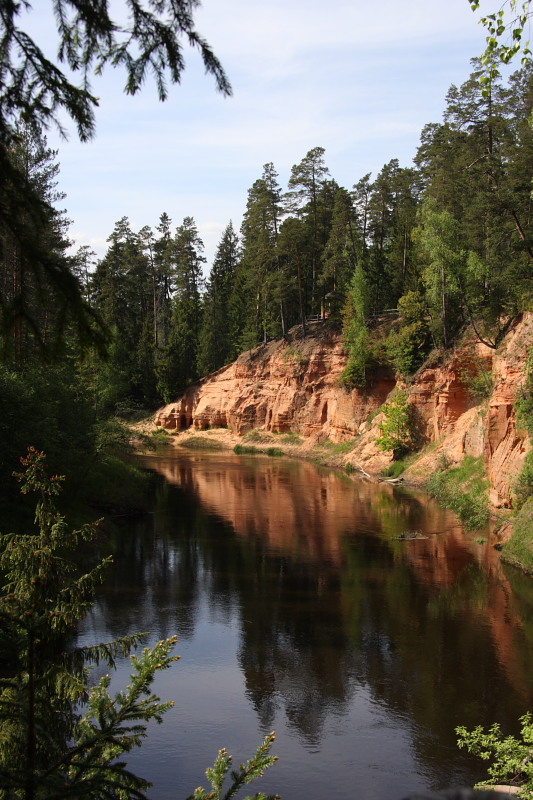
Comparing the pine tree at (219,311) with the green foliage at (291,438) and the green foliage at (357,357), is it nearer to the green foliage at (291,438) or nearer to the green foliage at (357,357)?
the green foliage at (291,438)

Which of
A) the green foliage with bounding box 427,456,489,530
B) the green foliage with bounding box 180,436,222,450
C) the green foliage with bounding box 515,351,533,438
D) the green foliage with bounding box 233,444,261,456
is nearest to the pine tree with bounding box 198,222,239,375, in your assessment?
the green foliage with bounding box 180,436,222,450

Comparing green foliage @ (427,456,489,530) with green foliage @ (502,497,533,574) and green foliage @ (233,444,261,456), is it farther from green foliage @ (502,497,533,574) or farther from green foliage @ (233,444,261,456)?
green foliage @ (233,444,261,456)

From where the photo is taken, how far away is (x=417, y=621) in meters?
21.4

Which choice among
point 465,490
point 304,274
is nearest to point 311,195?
Answer: point 304,274

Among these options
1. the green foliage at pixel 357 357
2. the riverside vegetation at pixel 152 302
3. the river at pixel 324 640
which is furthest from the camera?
the green foliage at pixel 357 357

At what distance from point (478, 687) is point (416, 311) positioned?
37.9 m

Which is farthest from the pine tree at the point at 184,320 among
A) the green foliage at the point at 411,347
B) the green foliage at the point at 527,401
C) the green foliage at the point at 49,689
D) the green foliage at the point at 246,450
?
the green foliage at the point at 49,689

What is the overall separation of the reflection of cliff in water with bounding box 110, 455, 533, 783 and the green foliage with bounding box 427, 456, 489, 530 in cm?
91

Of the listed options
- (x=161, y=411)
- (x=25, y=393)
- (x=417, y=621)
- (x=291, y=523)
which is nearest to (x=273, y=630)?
(x=417, y=621)

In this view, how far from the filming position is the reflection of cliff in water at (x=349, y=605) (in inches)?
653

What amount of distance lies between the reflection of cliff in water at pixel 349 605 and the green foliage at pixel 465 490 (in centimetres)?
91

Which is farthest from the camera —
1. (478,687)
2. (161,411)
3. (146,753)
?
(161,411)

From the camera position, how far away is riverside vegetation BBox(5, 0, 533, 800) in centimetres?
612

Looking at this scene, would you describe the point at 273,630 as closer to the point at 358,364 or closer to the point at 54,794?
Result: the point at 54,794
